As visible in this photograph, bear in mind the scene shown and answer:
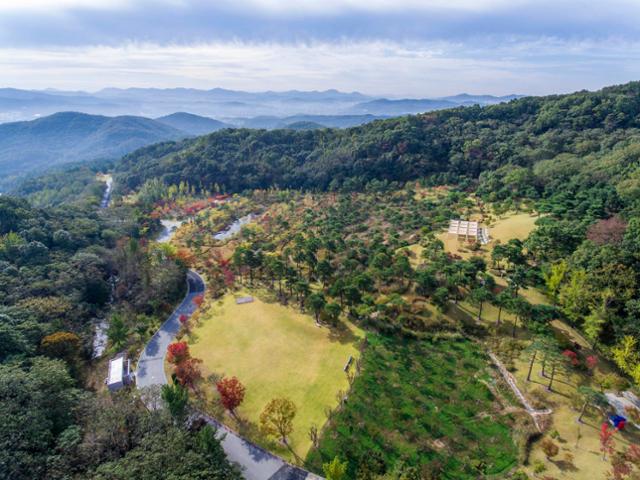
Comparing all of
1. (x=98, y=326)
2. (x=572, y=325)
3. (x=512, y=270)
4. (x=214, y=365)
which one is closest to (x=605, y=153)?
(x=512, y=270)

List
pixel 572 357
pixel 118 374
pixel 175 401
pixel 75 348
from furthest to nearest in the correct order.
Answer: pixel 75 348, pixel 118 374, pixel 572 357, pixel 175 401

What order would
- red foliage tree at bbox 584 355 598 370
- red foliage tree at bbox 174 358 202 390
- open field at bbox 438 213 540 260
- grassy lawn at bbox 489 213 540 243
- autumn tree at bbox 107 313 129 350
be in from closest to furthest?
red foliage tree at bbox 584 355 598 370 → red foliage tree at bbox 174 358 202 390 → autumn tree at bbox 107 313 129 350 → open field at bbox 438 213 540 260 → grassy lawn at bbox 489 213 540 243

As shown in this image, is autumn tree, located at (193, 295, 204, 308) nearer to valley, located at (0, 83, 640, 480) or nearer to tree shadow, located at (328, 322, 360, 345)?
valley, located at (0, 83, 640, 480)

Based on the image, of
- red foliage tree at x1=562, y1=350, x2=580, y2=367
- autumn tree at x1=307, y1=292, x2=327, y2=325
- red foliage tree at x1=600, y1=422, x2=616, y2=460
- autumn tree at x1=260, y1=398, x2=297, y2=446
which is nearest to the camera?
red foliage tree at x1=600, y1=422, x2=616, y2=460


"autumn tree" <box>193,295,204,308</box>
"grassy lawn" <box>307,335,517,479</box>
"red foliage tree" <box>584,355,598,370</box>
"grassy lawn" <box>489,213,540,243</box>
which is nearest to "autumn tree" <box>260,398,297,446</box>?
"grassy lawn" <box>307,335,517,479</box>

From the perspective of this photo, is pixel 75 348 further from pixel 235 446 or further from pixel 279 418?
pixel 279 418

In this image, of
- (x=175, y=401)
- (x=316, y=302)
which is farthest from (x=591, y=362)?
(x=175, y=401)

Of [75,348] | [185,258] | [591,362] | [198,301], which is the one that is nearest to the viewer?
[591,362]
